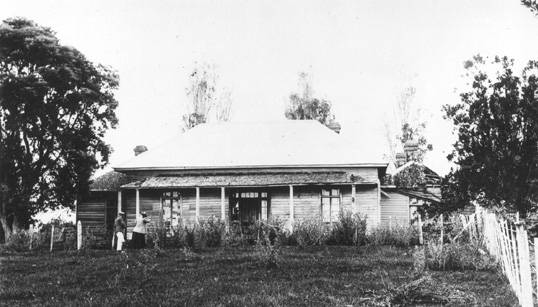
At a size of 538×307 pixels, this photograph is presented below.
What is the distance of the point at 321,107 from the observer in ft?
166

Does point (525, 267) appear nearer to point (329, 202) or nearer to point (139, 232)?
point (139, 232)

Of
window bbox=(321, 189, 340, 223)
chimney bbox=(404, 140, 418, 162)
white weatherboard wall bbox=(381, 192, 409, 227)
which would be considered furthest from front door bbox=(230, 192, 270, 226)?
chimney bbox=(404, 140, 418, 162)

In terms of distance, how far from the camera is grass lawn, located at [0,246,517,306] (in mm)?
9617

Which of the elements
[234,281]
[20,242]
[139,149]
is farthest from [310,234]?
[139,149]

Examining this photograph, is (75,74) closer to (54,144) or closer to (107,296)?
(54,144)

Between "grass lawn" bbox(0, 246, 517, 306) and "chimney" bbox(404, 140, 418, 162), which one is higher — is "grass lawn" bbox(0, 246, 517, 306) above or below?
below

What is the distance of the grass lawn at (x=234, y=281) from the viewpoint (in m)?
9.62

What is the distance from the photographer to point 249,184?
28.8m

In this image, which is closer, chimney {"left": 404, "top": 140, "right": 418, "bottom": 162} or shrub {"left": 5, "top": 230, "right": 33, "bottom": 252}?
shrub {"left": 5, "top": 230, "right": 33, "bottom": 252}

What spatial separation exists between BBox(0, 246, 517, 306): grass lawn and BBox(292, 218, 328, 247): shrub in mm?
4023

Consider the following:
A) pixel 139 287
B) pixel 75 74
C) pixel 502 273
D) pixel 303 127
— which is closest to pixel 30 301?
pixel 139 287

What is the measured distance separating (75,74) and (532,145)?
19242mm

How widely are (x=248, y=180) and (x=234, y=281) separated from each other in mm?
17691

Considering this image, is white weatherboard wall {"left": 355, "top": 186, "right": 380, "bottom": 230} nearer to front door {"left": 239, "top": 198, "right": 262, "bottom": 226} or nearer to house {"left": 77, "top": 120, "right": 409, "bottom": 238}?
house {"left": 77, "top": 120, "right": 409, "bottom": 238}
